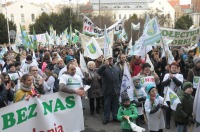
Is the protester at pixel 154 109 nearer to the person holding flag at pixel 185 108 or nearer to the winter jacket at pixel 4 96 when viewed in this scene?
the person holding flag at pixel 185 108

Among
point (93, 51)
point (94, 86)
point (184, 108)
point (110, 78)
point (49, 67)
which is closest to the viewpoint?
point (184, 108)

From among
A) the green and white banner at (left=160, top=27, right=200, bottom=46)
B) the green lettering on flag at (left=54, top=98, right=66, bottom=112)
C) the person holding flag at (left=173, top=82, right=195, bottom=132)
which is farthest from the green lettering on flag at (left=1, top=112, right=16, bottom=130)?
the green and white banner at (left=160, top=27, right=200, bottom=46)

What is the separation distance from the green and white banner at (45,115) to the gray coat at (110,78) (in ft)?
5.79

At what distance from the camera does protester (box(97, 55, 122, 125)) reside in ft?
22.5

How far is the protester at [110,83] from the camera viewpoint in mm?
6863

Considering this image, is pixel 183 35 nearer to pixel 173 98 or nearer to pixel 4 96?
pixel 173 98

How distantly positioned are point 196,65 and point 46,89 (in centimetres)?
349

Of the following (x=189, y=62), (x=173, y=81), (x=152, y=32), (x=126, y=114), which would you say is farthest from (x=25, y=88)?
(x=189, y=62)

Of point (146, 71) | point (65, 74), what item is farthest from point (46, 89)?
point (146, 71)

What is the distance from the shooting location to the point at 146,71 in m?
6.37

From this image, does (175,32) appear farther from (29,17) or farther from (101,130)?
(29,17)

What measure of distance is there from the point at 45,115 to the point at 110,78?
2434mm

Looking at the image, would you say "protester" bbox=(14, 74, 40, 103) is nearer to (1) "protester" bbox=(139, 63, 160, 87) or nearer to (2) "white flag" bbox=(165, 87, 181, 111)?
(2) "white flag" bbox=(165, 87, 181, 111)

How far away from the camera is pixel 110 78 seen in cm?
687
